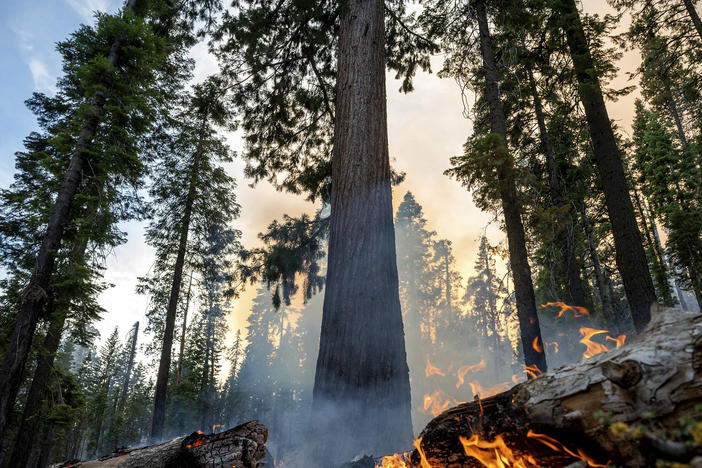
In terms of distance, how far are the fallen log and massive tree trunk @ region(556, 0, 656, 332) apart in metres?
5.96

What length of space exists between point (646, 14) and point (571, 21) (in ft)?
12.8

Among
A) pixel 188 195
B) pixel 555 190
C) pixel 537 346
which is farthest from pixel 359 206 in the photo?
pixel 188 195

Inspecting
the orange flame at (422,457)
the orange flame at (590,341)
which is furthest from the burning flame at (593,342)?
the orange flame at (422,457)

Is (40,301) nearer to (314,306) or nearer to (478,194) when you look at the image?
(478,194)

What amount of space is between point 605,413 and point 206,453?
3.10 m

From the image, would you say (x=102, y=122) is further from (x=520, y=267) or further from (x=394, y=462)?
(x=520, y=267)

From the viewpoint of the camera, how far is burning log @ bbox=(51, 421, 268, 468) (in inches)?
108

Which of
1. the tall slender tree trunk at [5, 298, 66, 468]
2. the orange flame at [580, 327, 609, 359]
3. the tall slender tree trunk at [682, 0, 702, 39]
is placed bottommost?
the tall slender tree trunk at [5, 298, 66, 468]

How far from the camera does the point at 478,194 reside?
26.0 ft

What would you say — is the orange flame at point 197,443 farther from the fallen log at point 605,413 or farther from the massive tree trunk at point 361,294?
the fallen log at point 605,413

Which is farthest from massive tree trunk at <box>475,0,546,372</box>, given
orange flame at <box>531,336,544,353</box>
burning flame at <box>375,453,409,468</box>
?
burning flame at <box>375,453,409,468</box>

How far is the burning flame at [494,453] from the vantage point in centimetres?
191

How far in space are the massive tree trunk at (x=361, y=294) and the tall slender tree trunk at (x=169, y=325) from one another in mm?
11503

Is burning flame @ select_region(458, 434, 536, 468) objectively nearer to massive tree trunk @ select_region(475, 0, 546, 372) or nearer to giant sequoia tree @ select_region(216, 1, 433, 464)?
giant sequoia tree @ select_region(216, 1, 433, 464)
